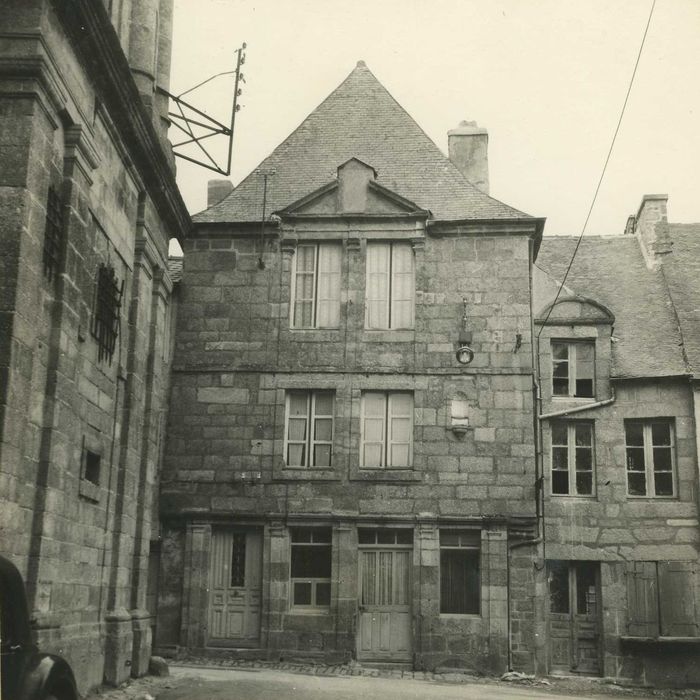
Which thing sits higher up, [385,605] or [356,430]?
[356,430]

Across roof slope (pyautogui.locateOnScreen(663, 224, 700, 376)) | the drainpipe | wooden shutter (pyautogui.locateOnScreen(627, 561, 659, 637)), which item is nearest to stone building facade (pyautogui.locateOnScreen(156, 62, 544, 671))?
the drainpipe

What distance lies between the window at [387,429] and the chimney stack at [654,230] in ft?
24.4

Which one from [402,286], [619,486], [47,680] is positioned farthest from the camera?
[619,486]

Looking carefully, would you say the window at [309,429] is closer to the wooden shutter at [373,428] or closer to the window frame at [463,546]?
the wooden shutter at [373,428]

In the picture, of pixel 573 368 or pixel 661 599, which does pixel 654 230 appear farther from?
pixel 661 599

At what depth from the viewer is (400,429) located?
17.3 metres

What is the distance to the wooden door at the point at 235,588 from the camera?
16688 millimetres

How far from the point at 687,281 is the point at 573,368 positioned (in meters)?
3.80

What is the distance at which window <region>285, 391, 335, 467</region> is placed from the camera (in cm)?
1728

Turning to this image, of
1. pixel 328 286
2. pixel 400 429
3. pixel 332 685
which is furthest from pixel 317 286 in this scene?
pixel 332 685

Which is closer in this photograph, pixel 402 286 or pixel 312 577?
pixel 312 577

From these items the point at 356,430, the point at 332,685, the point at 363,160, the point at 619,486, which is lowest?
the point at 332,685

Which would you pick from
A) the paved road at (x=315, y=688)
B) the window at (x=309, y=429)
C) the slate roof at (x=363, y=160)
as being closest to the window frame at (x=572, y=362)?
the slate roof at (x=363, y=160)

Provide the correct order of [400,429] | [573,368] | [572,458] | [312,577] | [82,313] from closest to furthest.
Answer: [82,313], [312,577], [400,429], [572,458], [573,368]
